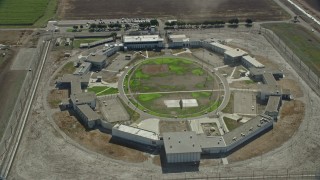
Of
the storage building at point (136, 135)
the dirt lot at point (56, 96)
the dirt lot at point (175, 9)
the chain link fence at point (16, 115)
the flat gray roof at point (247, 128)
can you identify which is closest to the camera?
the chain link fence at point (16, 115)

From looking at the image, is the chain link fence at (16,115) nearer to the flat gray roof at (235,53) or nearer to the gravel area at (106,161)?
the gravel area at (106,161)

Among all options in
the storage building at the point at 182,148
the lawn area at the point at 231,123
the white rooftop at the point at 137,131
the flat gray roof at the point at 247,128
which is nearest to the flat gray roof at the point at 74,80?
the white rooftop at the point at 137,131

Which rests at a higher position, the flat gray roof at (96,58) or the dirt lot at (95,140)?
the flat gray roof at (96,58)

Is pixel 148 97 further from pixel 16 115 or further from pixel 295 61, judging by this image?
pixel 295 61

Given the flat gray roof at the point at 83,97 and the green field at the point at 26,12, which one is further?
the green field at the point at 26,12

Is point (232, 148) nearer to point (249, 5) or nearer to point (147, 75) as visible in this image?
point (147, 75)

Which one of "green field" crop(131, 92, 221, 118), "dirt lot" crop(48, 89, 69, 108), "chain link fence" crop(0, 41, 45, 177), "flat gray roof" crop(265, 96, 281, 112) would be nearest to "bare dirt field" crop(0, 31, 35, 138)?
"chain link fence" crop(0, 41, 45, 177)

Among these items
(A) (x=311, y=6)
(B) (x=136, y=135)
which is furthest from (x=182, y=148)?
(A) (x=311, y=6)
